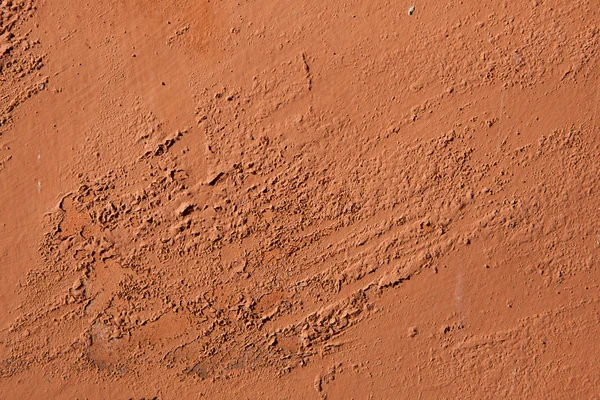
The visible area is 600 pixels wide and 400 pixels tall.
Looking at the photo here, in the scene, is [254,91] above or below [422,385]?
above

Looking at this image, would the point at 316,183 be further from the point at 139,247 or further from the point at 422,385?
the point at 422,385

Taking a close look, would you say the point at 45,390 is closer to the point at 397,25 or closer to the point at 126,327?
the point at 126,327

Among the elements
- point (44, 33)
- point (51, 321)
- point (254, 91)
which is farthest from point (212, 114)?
point (51, 321)

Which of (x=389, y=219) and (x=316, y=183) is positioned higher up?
(x=316, y=183)

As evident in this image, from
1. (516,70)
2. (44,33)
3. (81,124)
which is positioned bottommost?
(516,70)

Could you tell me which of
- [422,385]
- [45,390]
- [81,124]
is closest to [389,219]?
[422,385]

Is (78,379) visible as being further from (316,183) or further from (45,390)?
(316,183)
